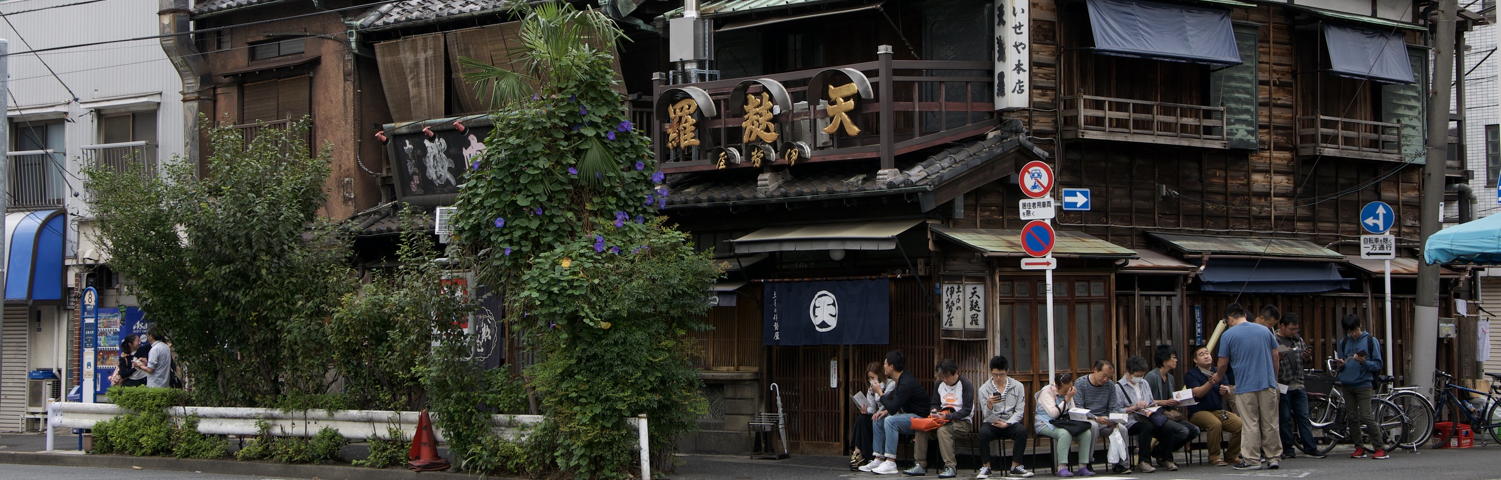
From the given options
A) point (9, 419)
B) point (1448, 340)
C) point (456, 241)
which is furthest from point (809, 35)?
point (9, 419)

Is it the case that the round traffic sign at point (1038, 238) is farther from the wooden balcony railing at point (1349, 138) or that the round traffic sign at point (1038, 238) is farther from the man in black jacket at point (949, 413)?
the wooden balcony railing at point (1349, 138)

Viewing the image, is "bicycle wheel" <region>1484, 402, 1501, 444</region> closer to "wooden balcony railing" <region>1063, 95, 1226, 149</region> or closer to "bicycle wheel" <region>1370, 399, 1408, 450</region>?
"bicycle wheel" <region>1370, 399, 1408, 450</region>

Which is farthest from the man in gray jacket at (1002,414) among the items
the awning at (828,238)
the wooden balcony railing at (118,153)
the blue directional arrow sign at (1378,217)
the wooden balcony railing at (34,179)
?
the wooden balcony railing at (34,179)

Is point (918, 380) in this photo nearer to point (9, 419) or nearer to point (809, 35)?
point (809, 35)

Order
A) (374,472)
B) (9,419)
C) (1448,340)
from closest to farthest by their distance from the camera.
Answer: (374,472) → (1448,340) → (9,419)

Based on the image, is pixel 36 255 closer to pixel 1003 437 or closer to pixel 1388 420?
pixel 1003 437

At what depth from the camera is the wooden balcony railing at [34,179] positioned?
2861cm

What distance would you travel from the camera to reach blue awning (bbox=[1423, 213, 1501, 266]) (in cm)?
1619

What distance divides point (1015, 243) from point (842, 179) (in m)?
2.38

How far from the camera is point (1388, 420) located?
60.7 feet

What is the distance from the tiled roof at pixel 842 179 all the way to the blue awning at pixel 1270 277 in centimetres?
347

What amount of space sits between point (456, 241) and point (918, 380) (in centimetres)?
614

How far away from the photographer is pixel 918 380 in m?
18.5

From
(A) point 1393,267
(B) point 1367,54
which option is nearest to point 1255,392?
(A) point 1393,267
